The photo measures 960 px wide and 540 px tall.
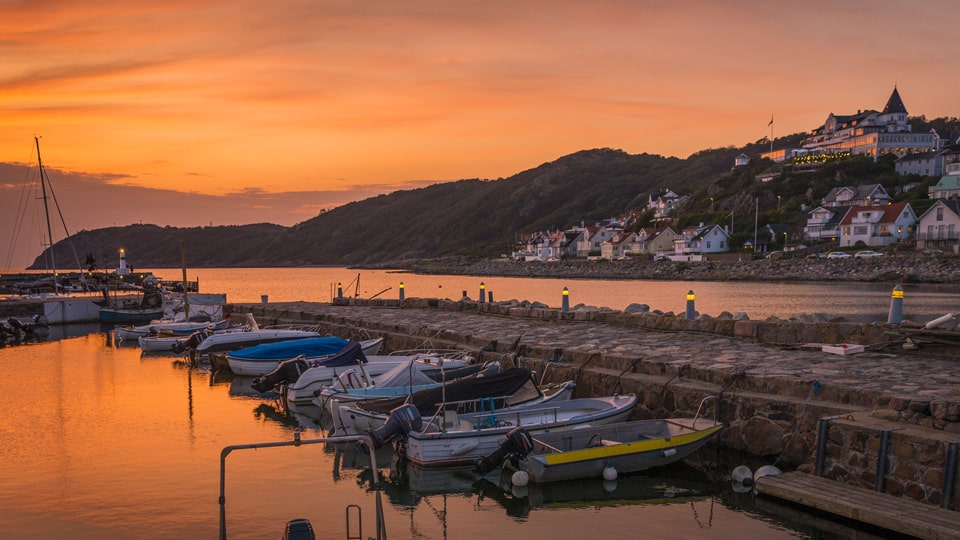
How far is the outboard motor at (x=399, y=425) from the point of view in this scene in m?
12.5

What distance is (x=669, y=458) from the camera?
12.1 m

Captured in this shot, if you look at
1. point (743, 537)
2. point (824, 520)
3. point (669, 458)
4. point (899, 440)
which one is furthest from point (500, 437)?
point (899, 440)

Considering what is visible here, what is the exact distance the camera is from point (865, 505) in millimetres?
9133

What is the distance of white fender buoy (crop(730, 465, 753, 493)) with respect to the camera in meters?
11.5

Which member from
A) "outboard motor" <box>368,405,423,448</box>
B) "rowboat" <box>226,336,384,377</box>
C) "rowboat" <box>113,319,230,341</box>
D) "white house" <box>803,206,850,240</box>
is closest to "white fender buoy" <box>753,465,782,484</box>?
"outboard motor" <box>368,405,423,448</box>

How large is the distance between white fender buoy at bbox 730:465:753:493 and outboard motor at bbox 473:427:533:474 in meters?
3.34

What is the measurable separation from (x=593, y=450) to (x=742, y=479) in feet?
7.89

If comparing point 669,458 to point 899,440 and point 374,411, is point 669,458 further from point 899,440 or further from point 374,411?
point 374,411

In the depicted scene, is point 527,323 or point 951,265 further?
point 951,265

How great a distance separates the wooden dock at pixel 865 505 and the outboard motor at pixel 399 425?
5.79 meters

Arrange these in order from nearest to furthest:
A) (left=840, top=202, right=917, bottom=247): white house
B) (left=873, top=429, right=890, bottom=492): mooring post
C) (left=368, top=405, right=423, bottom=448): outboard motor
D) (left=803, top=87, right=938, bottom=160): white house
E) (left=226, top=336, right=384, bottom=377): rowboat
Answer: (left=873, top=429, right=890, bottom=492): mooring post → (left=368, top=405, right=423, bottom=448): outboard motor → (left=226, top=336, right=384, bottom=377): rowboat → (left=840, top=202, right=917, bottom=247): white house → (left=803, top=87, right=938, bottom=160): white house

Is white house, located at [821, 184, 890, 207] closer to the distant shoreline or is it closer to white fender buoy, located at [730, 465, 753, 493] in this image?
the distant shoreline

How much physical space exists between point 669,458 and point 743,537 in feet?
7.66

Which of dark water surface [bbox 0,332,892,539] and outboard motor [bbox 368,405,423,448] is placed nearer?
dark water surface [bbox 0,332,892,539]
